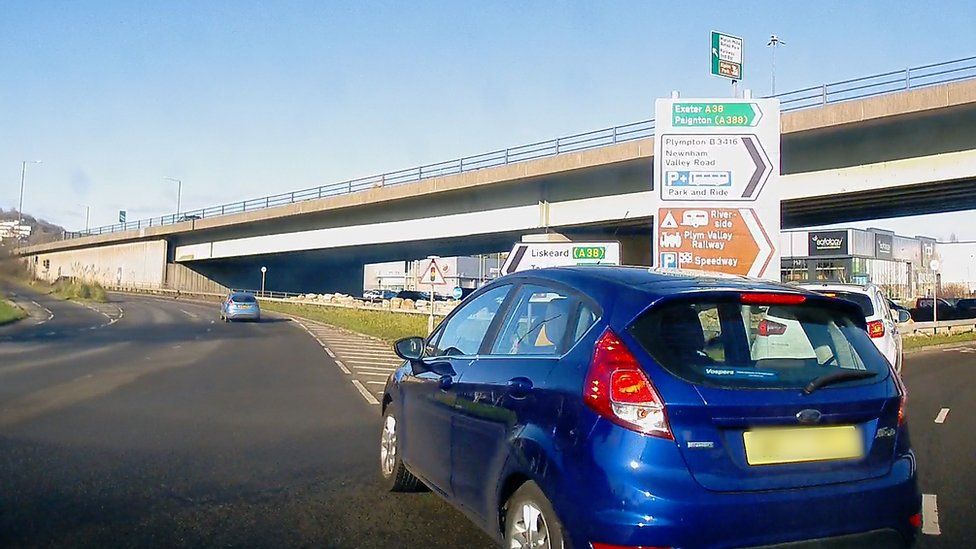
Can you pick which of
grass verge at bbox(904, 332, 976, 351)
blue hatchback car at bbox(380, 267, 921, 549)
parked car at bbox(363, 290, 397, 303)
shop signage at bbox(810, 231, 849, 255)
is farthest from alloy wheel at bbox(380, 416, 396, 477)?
shop signage at bbox(810, 231, 849, 255)

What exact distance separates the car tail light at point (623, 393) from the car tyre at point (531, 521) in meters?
0.52

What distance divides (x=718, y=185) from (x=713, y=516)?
9046 millimetres

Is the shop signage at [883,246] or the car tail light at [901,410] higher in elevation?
the shop signage at [883,246]

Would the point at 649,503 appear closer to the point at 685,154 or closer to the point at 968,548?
the point at 968,548

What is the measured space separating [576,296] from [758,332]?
3.38 feet

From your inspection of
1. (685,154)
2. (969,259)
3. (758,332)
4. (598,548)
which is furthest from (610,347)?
(969,259)

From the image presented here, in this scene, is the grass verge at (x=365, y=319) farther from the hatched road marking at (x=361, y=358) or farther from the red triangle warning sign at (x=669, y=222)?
the red triangle warning sign at (x=669, y=222)

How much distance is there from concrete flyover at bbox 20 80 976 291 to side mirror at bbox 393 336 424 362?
17.9 m

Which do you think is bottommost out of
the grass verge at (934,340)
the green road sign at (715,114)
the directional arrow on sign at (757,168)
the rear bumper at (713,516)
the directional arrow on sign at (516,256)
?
the rear bumper at (713,516)

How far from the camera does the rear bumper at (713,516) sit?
10.8ft

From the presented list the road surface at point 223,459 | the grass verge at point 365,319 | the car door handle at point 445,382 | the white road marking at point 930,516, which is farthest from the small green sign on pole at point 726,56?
the car door handle at point 445,382

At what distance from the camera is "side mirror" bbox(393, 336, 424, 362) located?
222 inches

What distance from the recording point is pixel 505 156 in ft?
115

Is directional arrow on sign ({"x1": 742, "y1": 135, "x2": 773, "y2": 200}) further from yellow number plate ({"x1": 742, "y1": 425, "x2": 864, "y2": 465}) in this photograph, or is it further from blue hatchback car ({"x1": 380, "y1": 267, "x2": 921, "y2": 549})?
yellow number plate ({"x1": 742, "y1": 425, "x2": 864, "y2": 465})
